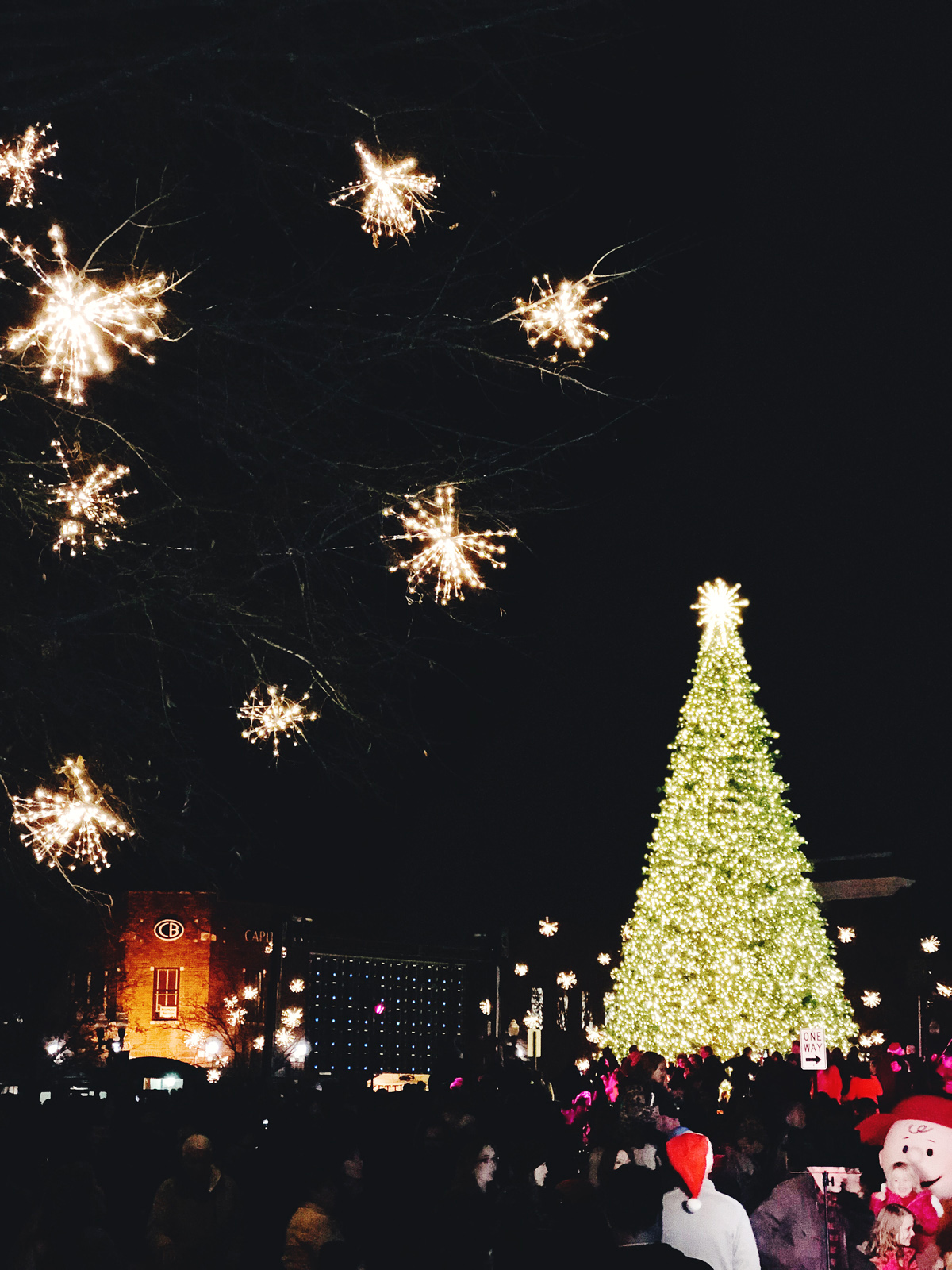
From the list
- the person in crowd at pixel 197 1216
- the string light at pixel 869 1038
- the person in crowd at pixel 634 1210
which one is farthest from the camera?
the string light at pixel 869 1038

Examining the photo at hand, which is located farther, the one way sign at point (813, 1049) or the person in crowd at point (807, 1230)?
the one way sign at point (813, 1049)

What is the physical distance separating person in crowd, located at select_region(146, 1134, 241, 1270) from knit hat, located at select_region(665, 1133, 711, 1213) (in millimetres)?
2970

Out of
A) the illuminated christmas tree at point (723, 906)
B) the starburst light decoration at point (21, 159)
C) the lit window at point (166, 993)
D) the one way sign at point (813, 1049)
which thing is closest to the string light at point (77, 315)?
the starburst light decoration at point (21, 159)

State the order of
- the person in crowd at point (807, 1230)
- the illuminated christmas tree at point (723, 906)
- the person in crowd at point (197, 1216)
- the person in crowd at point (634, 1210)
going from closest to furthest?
the person in crowd at point (634, 1210) < the person in crowd at point (807, 1230) < the person in crowd at point (197, 1216) < the illuminated christmas tree at point (723, 906)

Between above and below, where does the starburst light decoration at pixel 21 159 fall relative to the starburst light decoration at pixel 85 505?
above

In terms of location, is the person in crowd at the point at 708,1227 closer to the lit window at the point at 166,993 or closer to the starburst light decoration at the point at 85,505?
the starburst light decoration at the point at 85,505

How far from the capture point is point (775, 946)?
80.3ft

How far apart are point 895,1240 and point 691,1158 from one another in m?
1.60

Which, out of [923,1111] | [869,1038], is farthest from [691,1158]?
[869,1038]

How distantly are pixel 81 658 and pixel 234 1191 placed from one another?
3569mm

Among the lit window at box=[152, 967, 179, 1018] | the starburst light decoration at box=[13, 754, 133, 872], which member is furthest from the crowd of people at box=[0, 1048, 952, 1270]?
the lit window at box=[152, 967, 179, 1018]

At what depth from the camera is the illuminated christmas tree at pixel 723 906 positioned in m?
24.1

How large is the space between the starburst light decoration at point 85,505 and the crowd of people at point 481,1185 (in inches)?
133

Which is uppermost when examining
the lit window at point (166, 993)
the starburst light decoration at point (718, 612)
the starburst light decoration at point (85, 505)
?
the starburst light decoration at point (718, 612)
